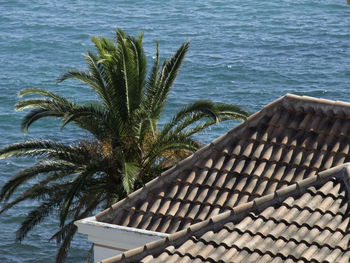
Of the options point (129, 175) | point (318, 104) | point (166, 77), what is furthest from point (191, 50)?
point (318, 104)

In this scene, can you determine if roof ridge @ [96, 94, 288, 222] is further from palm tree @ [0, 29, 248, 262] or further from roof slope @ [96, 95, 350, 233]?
palm tree @ [0, 29, 248, 262]

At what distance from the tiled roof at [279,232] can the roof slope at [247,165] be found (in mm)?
2191

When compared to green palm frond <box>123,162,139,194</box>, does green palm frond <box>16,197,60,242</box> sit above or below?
below

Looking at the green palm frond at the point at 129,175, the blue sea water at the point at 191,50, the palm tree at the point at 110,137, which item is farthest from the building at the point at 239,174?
the blue sea water at the point at 191,50

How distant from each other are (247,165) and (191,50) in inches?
2663

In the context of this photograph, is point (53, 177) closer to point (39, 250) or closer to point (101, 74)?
point (101, 74)

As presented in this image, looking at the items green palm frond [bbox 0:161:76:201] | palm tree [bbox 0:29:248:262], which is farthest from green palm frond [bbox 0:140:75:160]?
green palm frond [bbox 0:161:76:201]

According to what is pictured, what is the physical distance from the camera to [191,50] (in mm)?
80188

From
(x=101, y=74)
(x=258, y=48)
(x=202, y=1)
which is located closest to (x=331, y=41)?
(x=258, y=48)

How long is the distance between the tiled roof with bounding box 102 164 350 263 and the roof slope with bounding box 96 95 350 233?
2.19 m

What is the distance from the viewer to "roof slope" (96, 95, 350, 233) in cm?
1271

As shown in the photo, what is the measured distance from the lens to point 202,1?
10625 cm

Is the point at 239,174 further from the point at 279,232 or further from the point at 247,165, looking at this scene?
the point at 279,232

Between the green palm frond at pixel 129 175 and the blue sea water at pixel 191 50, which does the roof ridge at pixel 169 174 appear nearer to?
the green palm frond at pixel 129 175
